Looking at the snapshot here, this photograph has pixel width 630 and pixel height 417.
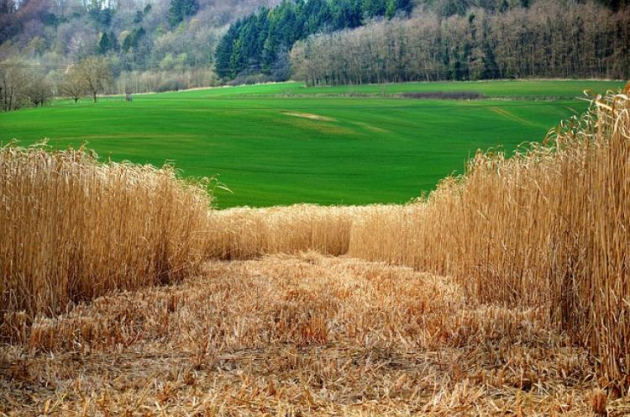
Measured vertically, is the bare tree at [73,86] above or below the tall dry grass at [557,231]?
above

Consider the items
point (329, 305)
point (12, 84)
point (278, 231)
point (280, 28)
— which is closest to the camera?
point (329, 305)

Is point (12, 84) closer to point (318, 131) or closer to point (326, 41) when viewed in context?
point (318, 131)

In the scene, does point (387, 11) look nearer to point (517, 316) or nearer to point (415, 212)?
point (415, 212)

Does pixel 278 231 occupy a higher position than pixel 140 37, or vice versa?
pixel 140 37

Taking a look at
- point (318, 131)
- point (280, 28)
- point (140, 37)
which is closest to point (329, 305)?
point (318, 131)

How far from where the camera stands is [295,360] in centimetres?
363

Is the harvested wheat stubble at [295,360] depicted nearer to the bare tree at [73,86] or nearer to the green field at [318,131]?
the bare tree at [73,86]

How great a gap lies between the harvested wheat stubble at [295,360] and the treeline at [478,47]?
11965 mm

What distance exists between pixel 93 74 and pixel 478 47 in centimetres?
916

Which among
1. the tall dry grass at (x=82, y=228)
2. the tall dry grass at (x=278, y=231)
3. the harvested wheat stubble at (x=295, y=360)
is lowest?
the tall dry grass at (x=278, y=231)

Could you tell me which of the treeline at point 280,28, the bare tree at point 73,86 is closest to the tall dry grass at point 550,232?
the bare tree at point 73,86

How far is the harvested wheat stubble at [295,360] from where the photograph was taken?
3.08 metres

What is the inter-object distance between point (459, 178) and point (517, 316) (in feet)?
9.79

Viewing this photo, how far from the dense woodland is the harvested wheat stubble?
9512mm
